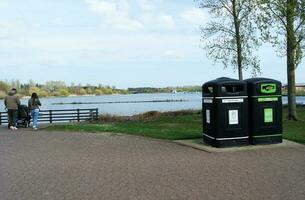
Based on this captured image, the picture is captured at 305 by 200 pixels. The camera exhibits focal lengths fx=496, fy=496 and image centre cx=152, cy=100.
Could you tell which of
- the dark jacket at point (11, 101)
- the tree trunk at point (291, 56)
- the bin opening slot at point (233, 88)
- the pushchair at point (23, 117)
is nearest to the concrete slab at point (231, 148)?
the bin opening slot at point (233, 88)

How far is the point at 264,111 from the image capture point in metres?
12.0

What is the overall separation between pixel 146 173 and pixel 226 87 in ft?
13.0

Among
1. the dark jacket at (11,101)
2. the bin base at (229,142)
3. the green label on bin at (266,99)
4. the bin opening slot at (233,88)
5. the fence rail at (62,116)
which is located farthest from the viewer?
the fence rail at (62,116)

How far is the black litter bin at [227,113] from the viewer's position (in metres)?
11.6

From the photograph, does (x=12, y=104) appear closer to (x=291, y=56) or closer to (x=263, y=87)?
(x=263, y=87)

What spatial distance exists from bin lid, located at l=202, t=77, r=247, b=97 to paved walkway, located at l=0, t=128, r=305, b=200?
1.45 meters

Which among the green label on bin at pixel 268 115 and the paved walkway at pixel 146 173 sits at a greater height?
the green label on bin at pixel 268 115

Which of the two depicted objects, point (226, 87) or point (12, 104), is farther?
point (12, 104)

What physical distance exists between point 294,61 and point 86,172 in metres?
13.9

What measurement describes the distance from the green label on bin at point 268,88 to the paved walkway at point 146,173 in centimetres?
152

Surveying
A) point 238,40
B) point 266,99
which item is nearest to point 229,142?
point 266,99

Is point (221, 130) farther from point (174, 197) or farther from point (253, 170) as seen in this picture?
point (174, 197)

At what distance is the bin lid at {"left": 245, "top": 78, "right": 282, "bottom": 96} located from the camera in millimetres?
11914

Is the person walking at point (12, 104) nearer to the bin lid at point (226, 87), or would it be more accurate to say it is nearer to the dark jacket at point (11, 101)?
the dark jacket at point (11, 101)
